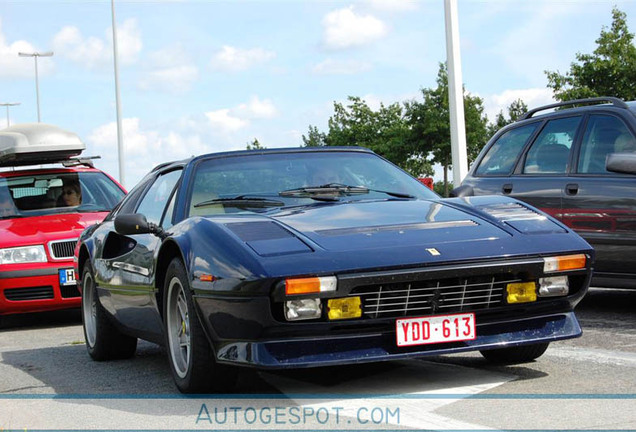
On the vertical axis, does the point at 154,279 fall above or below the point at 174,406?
above

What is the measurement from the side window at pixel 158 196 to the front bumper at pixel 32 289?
318 cm

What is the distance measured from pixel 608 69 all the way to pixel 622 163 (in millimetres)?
32485

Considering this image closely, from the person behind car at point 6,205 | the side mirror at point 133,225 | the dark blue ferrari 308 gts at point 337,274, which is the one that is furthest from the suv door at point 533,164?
the person behind car at point 6,205

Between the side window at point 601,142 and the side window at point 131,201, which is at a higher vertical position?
the side window at point 601,142

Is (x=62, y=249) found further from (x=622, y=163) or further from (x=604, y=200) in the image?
(x=622, y=163)

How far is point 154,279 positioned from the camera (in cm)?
572

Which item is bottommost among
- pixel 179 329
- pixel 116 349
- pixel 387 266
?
pixel 116 349

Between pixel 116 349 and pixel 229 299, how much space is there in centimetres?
259

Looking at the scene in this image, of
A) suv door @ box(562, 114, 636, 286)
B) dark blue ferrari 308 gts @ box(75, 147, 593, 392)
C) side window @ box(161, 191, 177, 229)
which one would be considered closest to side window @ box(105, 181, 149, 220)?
side window @ box(161, 191, 177, 229)

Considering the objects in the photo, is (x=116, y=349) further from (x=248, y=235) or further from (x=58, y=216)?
(x=58, y=216)

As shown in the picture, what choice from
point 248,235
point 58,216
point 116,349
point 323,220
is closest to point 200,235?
point 248,235

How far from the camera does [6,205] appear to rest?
1063 cm

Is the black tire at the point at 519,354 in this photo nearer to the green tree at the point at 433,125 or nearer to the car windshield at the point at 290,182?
the car windshield at the point at 290,182

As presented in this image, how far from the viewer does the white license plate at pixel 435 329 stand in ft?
15.3
